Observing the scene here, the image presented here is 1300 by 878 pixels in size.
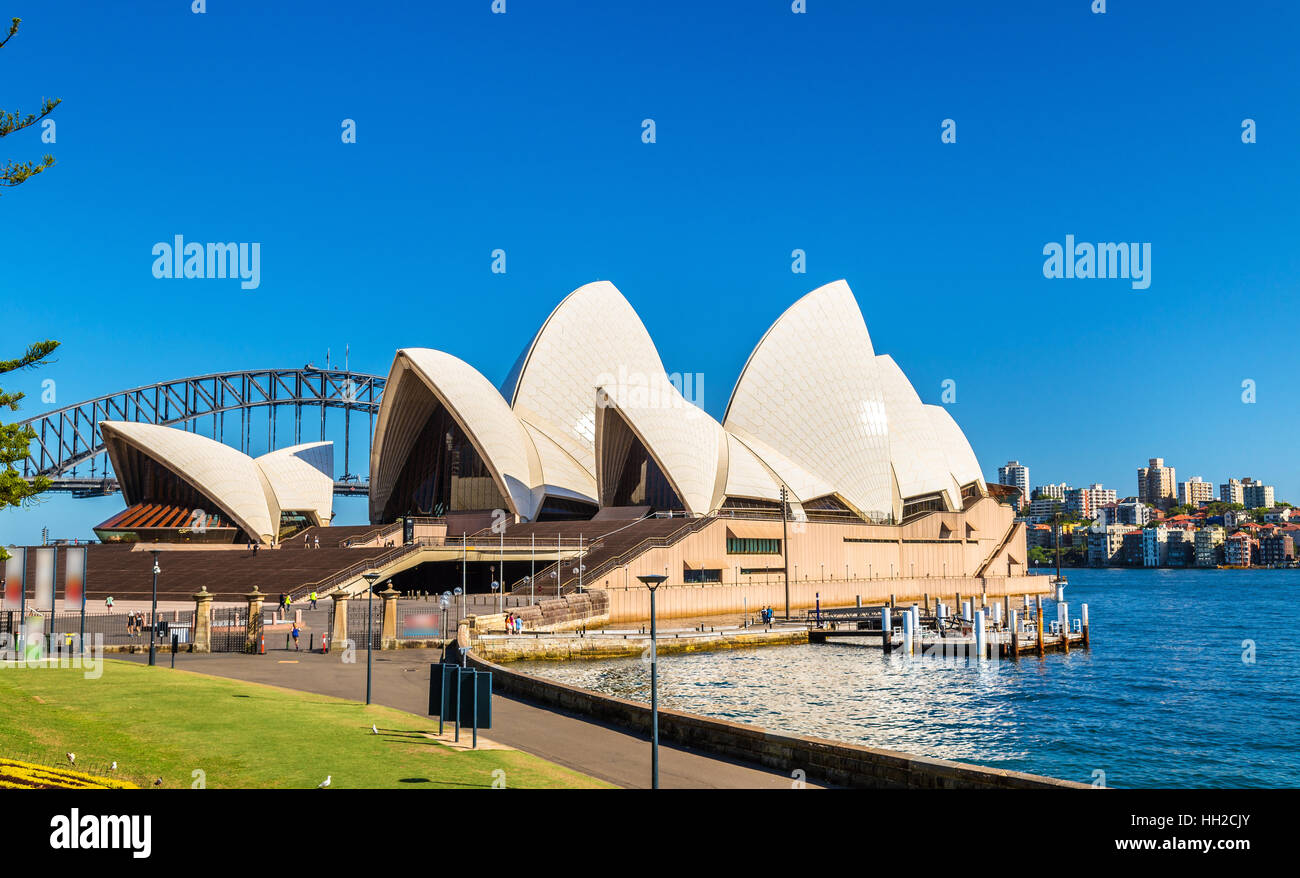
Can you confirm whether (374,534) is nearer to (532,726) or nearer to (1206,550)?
(532,726)

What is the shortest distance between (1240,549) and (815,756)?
671 ft

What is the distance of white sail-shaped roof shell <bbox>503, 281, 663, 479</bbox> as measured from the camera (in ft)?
220

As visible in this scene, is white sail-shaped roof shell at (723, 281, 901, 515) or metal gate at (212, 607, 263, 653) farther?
white sail-shaped roof shell at (723, 281, 901, 515)

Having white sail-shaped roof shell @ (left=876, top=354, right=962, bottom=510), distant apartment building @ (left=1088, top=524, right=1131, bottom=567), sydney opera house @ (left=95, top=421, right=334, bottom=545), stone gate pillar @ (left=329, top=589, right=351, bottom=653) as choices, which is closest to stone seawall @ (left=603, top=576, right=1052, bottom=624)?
white sail-shaped roof shell @ (left=876, top=354, right=962, bottom=510)

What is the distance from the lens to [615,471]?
2432 inches

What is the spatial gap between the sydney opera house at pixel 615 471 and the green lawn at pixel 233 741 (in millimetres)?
33020

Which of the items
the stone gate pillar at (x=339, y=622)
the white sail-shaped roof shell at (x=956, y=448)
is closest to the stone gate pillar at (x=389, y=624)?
the stone gate pillar at (x=339, y=622)

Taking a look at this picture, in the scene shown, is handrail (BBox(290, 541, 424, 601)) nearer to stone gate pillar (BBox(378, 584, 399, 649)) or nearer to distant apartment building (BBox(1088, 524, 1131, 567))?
stone gate pillar (BBox(378, 584, 399, 649))

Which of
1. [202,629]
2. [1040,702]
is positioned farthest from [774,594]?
[202,629]

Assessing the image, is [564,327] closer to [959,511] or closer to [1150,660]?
[959,511]

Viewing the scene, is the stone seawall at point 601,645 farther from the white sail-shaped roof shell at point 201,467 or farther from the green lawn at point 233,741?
the white sail-shaped roof shell at point 201,467

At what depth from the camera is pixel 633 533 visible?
2016 inches

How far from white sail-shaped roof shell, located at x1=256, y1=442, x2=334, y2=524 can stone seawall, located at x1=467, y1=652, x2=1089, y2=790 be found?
59296 millimetres
